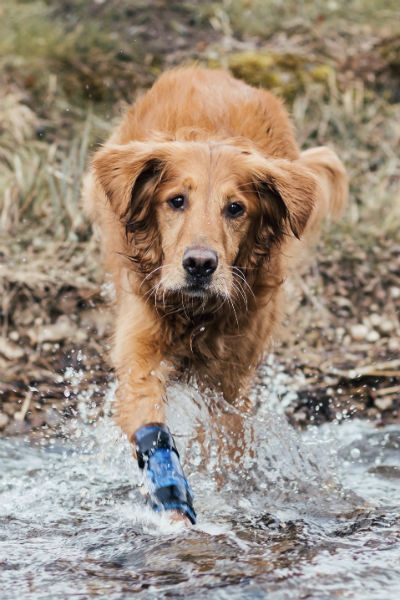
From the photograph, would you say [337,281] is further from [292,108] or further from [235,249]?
[235,249]

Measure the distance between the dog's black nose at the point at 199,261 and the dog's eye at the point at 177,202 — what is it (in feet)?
1.20

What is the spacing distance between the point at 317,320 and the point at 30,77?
353 centimetres

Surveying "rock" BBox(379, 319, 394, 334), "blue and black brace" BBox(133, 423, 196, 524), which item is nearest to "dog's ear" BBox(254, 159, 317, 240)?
"blue and black brace" BBox(133, 423, 196, 524)

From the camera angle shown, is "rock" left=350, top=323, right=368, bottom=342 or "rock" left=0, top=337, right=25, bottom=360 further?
"rock" left=350, top=323, right=368, bottom=342

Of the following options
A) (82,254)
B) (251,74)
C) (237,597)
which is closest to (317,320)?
(82,254)

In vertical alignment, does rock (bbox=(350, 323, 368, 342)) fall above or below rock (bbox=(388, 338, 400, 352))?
above

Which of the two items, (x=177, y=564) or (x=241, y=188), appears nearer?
(x=177, y=564)

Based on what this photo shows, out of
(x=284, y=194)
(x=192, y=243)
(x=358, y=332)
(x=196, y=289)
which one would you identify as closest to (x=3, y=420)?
(x=196, y=289)

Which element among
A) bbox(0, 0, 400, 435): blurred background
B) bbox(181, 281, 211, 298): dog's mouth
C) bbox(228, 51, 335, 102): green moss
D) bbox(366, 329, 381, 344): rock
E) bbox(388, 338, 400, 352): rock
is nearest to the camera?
bbox(181, 281, 211, 298): dog's mouth

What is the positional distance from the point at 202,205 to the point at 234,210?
0.21 metres

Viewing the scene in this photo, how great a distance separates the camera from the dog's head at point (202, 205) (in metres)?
3.51

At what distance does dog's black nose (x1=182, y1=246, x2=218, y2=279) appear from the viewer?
3354 mm

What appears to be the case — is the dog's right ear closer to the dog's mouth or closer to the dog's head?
the dog's head

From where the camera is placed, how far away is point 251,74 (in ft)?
25.0
